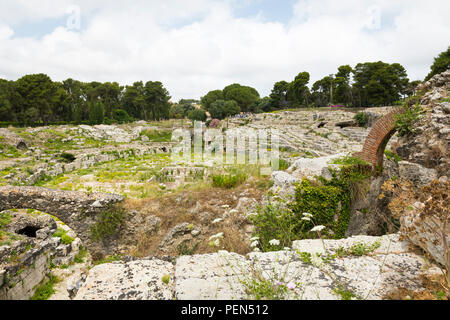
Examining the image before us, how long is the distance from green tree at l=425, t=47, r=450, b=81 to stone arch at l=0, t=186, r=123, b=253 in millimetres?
39595

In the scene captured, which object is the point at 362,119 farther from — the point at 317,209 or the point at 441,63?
the point at 317,209

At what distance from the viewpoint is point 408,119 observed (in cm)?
644

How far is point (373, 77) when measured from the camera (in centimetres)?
3722

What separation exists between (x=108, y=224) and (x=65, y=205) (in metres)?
1.47

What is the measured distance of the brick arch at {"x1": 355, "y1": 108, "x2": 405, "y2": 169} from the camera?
6.71 metres

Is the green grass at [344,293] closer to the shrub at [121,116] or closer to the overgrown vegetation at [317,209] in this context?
the overgrown vegetation at [317,209]

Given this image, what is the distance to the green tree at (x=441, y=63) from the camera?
26.8m

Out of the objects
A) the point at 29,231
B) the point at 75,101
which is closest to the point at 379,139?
the point at 29,231

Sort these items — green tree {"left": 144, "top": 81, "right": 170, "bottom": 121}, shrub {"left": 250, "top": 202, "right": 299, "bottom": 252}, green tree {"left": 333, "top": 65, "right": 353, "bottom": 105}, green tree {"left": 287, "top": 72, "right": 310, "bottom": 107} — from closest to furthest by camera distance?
1. shrub {"left": 250, "top": 202, "right": 299, "bottom": 252}
2. green tree {"left": 333, "top": 65, "right": 353, "bottom": 105}
3. green tree {"left": 287, "top": 72, "right": 310, "bottom": 107}
4. green tree {"left": 144, "top": 81, "right": 170, "bottom": 121}

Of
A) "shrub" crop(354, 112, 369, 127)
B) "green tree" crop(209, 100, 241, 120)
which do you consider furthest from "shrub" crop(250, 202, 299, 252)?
"green tree" crop(209, 100, 241, 120)

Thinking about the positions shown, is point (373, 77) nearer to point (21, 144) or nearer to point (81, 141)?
point (81, 141)

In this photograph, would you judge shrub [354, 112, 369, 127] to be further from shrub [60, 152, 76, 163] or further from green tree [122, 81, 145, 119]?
green tree [122, 81, 145, 119]

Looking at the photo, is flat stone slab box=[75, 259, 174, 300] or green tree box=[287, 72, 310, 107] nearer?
flat stone slab box=[75, 259, 174, 300]
